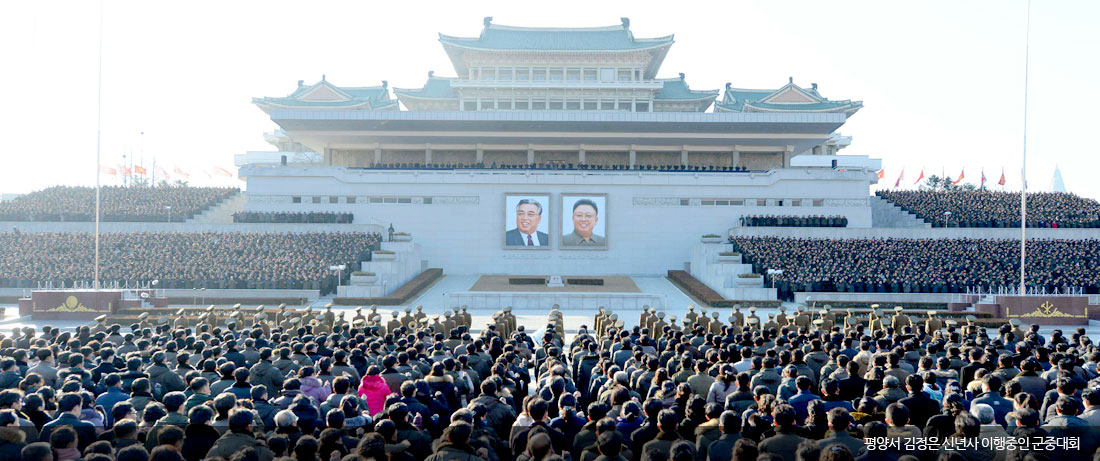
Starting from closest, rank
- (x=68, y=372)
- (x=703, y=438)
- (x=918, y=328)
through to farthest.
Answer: (x=703, y=438)
(x=68, y=372)
(x=918, y=328)

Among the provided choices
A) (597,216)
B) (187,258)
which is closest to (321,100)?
(187,258)

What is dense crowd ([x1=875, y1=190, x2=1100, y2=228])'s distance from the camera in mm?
43219

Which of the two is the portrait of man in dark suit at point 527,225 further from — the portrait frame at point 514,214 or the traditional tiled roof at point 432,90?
the traditional tiled roof at point 432,90

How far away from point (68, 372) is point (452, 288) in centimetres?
2745

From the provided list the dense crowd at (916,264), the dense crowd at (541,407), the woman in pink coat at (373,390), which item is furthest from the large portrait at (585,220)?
the woman in pink coat at (373,390)

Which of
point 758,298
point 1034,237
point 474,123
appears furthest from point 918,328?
point 474,123

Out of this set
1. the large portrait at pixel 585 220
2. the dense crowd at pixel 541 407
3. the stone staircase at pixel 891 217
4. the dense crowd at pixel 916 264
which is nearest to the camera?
the dense crowd at pixel 541 407

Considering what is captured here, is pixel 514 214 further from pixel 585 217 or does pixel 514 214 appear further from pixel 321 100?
pixel 321 100

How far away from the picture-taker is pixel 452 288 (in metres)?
36.5

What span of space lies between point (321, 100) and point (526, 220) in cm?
2063

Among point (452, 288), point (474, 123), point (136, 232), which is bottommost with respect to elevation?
point (452, 288)

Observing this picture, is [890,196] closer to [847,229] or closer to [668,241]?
[847,229]

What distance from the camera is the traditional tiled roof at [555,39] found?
54125mm

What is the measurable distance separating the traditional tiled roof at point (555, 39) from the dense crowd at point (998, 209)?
20491 mm
